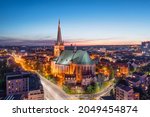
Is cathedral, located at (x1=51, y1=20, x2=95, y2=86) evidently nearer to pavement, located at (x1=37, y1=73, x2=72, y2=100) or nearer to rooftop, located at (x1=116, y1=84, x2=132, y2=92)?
pavement, located at (x1=37, y1=73, x2=72, y2=100)

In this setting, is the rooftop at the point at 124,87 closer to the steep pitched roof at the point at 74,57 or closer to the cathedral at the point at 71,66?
the cathedral at the point at 71,66

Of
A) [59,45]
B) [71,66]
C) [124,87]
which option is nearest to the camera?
[124,87]

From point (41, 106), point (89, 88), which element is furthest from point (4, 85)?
point (89, 88)

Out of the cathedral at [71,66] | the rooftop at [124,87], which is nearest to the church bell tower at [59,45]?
the cathedral at [71,66]

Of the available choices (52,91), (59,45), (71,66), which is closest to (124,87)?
(71,66)

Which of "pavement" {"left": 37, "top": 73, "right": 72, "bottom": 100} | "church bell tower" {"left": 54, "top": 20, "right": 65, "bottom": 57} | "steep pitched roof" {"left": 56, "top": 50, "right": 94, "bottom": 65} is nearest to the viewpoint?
"pavement" {"left": 37, "top": 73, "right": 72, "bottom": 100}

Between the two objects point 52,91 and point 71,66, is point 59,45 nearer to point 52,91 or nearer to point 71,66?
point 71,66

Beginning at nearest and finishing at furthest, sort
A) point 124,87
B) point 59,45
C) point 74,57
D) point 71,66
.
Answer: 1. point 124,87
2. point 59,45
3. point 71,66
4. point 74,57

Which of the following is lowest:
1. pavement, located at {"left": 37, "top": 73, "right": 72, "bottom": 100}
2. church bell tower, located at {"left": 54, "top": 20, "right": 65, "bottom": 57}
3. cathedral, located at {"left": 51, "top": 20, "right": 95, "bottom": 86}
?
pavement, located at {"left": 37, "top": 73, "right": 72, "bottom": 100}

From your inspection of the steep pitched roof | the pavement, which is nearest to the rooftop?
the steep pitched roof
